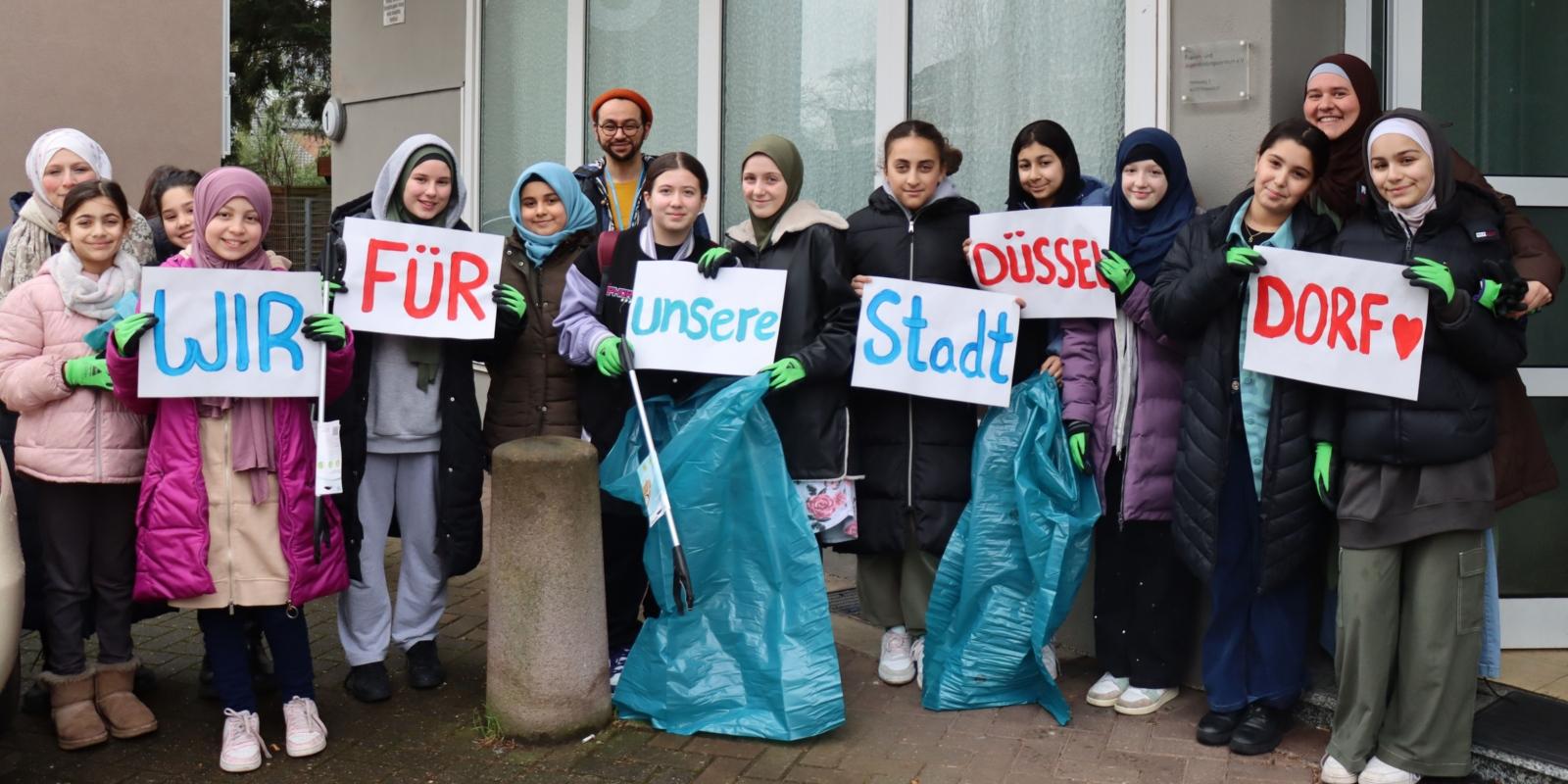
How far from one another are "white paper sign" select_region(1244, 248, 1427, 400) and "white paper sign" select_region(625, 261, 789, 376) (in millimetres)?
1512

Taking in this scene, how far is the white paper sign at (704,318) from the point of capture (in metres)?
4.58

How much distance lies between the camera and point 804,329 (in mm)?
4668

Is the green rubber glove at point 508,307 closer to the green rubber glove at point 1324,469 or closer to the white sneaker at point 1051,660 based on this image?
the white sneaker at point 1051,660

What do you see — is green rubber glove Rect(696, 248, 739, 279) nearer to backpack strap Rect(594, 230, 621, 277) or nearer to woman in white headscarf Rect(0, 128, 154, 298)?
backpack strap Rect(594, 230, 621, 277)

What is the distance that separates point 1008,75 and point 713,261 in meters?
1.84

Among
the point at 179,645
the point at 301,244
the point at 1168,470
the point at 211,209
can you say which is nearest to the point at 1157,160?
the point at 1168,470

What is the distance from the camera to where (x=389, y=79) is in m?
8.84

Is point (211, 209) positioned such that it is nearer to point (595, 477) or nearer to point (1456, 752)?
point (595, 477)

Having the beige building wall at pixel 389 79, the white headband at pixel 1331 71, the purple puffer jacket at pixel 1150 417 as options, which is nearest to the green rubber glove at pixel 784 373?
the purple puffer jacket at pixel 1150 417

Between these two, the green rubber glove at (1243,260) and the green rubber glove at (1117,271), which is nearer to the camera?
the green rubber glove at (1243,260)

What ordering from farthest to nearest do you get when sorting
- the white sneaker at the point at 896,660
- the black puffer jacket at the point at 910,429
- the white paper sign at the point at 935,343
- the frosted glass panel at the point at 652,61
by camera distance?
1. the frosted glass panel at the point at 652,61
2. the white sneaker at the point at 896,660
3. the black puffer jacket at the point at 910,429
4. the white paper sign at the point at 935,343

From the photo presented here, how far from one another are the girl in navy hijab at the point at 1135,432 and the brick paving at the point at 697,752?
206 mm

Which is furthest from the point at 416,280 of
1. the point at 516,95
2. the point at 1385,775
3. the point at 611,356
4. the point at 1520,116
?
the point at 516,95

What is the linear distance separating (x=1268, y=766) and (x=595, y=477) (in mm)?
2214
